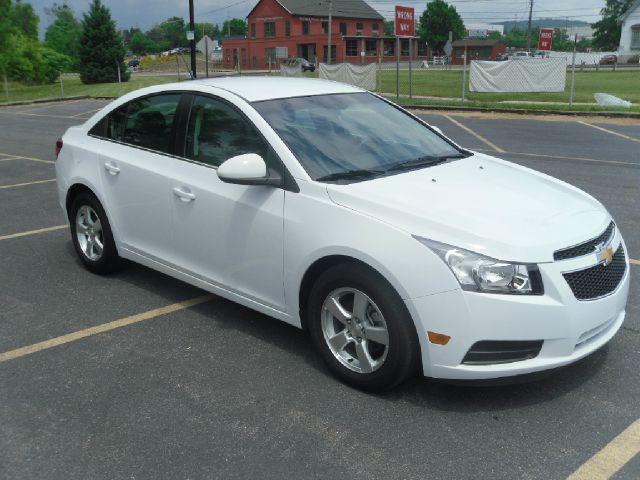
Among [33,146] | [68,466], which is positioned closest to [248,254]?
[68,466]

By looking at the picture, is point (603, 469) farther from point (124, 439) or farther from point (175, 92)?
point (175, 92)

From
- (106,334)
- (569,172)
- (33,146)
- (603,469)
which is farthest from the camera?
(33,146)

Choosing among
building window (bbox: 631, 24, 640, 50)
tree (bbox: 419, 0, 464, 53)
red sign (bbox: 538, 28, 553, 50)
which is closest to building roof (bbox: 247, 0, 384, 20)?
tree (bbox: 419, 0, 464, 53)

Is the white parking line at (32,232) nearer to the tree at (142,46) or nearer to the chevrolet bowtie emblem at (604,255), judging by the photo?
the chevrolet bowtie emblem at (604,255)

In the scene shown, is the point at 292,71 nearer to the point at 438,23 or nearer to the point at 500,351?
the point at 500,351

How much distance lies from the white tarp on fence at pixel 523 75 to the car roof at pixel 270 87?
22.4 meters

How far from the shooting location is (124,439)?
3.34 metres

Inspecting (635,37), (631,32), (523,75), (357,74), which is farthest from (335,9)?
(523,75)

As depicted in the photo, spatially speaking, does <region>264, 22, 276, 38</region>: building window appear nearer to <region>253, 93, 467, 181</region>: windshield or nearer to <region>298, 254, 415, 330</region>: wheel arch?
<region>253, 93, 467, 181</region>: windshield

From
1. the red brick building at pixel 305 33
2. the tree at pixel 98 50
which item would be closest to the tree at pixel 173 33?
the red brick building at pixel 305 33

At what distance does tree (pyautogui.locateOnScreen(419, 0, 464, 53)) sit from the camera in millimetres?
103625

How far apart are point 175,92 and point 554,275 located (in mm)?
3002

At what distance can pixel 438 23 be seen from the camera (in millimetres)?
104438

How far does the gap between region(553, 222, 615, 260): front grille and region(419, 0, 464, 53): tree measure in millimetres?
104102
